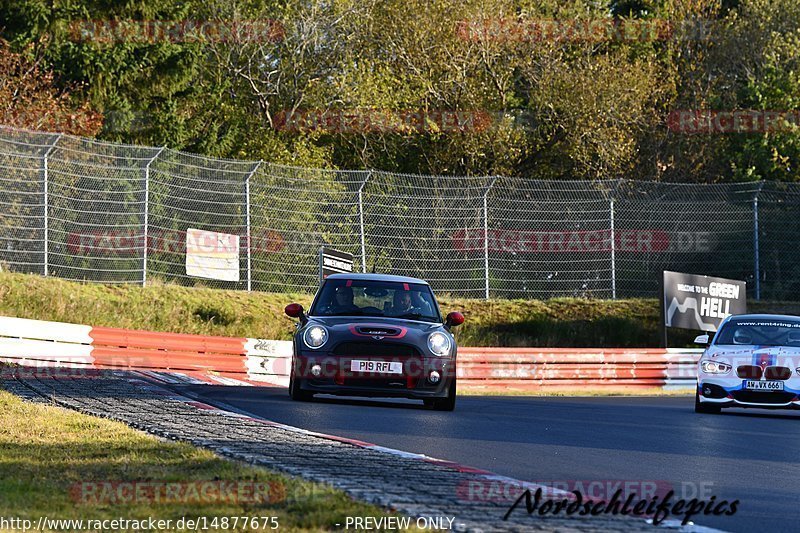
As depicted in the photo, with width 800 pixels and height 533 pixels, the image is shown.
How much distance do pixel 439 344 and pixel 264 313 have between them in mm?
13543

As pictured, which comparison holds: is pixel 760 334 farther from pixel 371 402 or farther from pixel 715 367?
pixel 371 402

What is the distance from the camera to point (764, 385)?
1794 centimetres

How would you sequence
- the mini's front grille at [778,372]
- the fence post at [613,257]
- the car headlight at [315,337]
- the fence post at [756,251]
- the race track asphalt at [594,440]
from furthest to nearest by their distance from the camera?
the fence post at [756,251], the fence post at [613,257], the mini's front grille at [778,372], the car headlight at [315,337], the race track asphalt at [594,440]

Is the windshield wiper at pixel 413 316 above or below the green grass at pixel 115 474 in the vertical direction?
above

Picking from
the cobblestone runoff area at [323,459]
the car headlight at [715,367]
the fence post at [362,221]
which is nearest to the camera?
the cobblestone runoff area at [323,459]

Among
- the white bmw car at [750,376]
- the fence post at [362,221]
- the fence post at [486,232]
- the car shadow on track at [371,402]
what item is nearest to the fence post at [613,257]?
the fence post at [486,232]

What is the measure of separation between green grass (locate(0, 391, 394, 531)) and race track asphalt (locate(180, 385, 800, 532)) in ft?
6.69

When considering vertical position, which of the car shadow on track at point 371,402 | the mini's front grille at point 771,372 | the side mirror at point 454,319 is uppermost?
the side mirror at point 454,319

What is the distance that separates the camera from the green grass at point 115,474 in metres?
6.61

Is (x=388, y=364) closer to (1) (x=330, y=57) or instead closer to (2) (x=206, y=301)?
(2) (x=206, y=301)

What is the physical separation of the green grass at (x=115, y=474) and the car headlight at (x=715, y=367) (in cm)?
939

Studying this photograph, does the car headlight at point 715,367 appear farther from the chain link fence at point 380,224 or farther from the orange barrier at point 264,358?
the chain link fence at point 380,224

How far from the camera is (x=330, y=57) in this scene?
1673 inches

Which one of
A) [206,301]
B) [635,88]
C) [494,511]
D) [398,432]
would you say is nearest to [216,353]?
[206,301]
